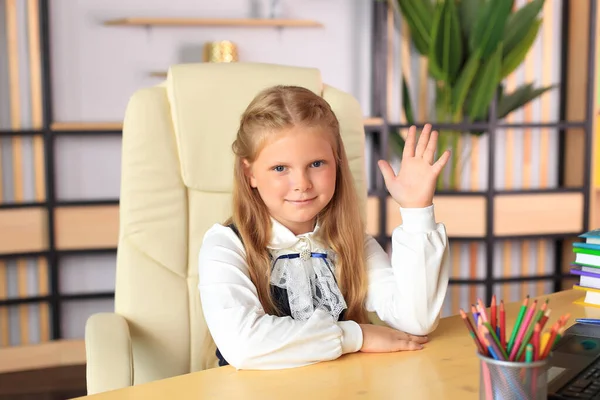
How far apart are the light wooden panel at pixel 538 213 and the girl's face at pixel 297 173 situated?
207 cm

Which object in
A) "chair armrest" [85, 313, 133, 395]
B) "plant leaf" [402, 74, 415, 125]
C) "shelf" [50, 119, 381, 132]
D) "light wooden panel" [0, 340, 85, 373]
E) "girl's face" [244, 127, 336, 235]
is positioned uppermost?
"plant leaf" [402, 74, 415, 125]

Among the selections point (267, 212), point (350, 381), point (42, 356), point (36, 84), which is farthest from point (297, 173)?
point (42, 356)

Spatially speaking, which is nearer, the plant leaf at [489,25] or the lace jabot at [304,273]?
the lace jabot at [304,273]

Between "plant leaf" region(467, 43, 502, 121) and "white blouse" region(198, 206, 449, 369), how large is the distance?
1790 mm

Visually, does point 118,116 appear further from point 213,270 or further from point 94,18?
point 213,270

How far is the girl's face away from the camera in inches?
51.7

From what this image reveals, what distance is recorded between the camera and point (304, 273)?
1.39m

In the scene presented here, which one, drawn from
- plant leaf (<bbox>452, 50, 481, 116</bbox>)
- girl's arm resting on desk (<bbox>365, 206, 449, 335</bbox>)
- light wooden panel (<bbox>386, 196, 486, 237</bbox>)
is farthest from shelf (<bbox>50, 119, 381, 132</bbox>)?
girl's arm resting on desk (<bbox>365, 206, 449, 335</bbox>)

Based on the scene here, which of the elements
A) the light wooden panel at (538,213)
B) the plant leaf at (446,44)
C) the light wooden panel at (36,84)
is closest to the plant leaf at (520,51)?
the plant leaf at (446,44)

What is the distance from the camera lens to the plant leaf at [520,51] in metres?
3.15

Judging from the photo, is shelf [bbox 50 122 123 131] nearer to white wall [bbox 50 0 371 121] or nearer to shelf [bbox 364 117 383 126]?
white wall [bbox 50 0 371 121]

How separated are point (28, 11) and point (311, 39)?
4.19ft

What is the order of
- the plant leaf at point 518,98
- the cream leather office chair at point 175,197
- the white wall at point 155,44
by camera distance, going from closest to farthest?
the cream leather office chair at point 175,197
the white wall at point 155,44
the plant leaf at point 518,98

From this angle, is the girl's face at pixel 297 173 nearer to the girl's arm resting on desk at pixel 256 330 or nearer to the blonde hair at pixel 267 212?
the blonde hair at pixel 267 212
